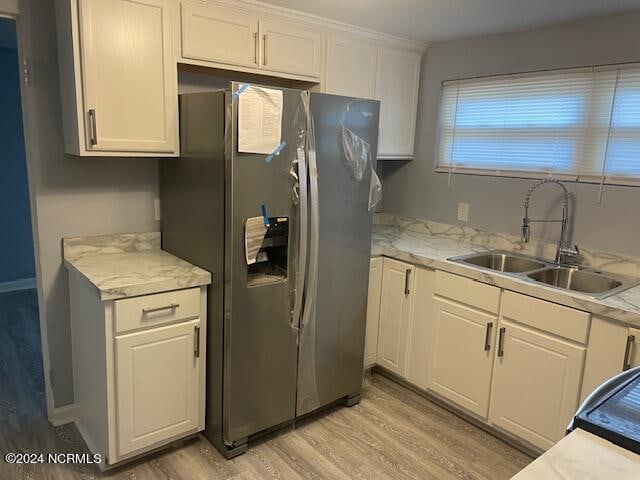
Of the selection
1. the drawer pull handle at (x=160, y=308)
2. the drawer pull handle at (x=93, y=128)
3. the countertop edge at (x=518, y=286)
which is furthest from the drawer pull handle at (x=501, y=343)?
the drawer pull handle at (x=93, y=128)

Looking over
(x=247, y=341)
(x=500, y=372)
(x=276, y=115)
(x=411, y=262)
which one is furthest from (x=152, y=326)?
Answer: (x=500, y=372)

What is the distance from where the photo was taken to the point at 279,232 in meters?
2.24

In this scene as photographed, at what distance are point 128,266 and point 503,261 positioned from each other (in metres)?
2.10

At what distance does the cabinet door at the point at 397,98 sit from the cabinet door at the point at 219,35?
0.97 meters

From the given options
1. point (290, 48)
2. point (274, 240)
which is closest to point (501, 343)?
point (274, 240)

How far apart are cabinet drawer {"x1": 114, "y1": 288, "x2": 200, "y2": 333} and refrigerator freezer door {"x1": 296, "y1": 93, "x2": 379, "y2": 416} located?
0.56 m

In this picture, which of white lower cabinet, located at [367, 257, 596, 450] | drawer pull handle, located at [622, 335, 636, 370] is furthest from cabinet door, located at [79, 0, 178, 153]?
drawer pull handle, located at [622, 335, 636, 370]

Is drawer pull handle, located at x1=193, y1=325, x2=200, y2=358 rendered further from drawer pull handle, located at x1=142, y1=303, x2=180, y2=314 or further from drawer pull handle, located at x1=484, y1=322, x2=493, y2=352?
drawer pull handle, located at x1=484, y1=322, x2=493, y2=352

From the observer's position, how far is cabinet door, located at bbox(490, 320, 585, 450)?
216 centimetres

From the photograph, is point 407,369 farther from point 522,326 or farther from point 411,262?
point 522,326

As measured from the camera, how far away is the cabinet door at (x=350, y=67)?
2.86 metres

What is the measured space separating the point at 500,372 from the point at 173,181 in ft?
6.29

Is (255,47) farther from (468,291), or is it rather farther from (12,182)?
(12,182)

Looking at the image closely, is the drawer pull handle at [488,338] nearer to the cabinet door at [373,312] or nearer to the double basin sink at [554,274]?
the double basin sink at [554,274]
